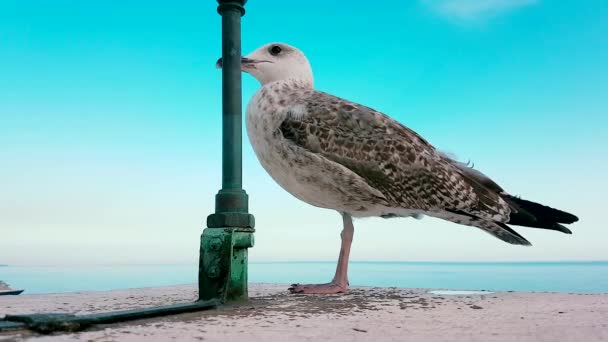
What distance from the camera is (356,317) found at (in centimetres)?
489

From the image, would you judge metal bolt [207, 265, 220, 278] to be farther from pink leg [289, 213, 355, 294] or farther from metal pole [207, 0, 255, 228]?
pink leg [289, 213, 355, 294]

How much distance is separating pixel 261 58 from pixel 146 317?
380 centimetres

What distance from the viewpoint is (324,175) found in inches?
249

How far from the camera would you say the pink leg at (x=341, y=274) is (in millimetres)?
6707

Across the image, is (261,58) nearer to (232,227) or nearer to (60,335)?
(232,227)

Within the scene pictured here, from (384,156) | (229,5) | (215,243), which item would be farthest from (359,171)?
(229,5)

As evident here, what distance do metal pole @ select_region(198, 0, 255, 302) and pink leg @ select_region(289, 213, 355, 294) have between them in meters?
1.06

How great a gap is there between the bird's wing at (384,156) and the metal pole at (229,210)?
664 mm

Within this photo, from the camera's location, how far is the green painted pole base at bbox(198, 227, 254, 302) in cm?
573

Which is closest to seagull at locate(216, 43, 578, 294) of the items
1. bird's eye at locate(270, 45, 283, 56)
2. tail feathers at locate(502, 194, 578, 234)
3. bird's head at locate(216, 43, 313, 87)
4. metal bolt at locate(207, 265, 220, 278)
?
tail feathers at locate(502, 194, 578, 234)

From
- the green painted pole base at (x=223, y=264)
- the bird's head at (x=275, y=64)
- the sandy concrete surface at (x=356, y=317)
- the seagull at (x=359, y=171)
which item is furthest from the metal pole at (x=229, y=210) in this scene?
the bird's head at (x=275, y=64)

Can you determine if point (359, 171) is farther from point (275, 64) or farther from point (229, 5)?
point (229, 5)

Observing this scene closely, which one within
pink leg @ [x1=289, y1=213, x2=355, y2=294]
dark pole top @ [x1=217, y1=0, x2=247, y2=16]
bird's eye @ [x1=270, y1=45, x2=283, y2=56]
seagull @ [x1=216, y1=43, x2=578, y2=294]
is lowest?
pink leg @ [x1=289, y1=213, x2=355, y2=294]

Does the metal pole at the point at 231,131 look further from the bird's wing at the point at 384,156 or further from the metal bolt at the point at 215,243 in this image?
the bird's wing at the point at 384,156
